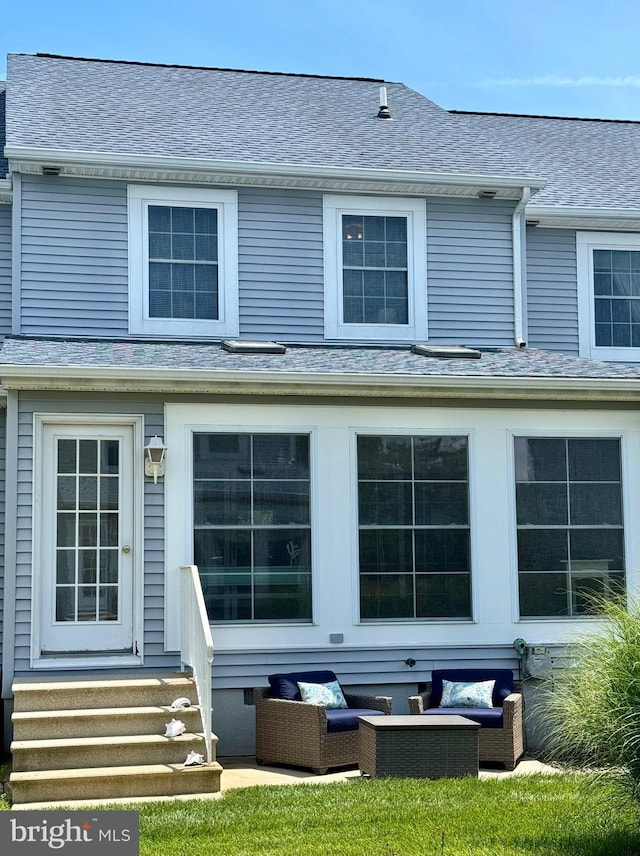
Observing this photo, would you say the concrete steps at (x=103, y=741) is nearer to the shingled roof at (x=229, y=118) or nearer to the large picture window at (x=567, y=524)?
the large picture window at (x=567, y=524)

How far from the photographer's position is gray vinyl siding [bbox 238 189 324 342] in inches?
440

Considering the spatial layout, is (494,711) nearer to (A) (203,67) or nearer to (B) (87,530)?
(B) (87,530)

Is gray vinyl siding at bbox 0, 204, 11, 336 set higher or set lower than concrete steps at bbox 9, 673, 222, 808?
higher

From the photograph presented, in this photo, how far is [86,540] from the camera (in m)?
9.51

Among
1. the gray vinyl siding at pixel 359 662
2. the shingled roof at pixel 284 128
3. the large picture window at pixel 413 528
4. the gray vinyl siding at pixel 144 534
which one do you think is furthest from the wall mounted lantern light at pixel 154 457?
the shingled roof at pixel 284 128

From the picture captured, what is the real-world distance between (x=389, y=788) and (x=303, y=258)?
5.82m

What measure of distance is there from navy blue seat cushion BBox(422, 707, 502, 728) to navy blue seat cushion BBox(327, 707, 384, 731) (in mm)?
527

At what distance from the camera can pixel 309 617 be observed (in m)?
9.67

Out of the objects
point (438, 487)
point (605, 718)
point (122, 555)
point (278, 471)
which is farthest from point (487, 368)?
point (605, 718)

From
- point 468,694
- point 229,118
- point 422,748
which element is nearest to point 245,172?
point 229,118

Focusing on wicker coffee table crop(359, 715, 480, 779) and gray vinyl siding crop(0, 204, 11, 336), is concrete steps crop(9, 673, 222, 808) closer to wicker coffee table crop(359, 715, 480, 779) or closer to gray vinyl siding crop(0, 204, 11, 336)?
wicker coffee table crop(359, 715, 480, 779)

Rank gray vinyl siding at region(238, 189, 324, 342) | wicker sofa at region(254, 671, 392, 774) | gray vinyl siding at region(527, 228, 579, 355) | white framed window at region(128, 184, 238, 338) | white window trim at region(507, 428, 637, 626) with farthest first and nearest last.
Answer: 1. gray vinyl siding at region(527, 228, 579, 355)
2. gray vinyl siding at region(238, 189, 324, 342)
3. white framed window at region(128, 184, 238, 338)
4. white window trim at region(507, 428, 637, 626)
5. wicker sofa at region(254, 671, 392, 774)

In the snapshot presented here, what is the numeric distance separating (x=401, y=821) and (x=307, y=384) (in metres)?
4.16

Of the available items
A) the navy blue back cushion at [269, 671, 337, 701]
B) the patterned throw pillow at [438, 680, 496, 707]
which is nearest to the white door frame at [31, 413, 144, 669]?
the navy blue back cushion at [269, 671, 337, 701]
